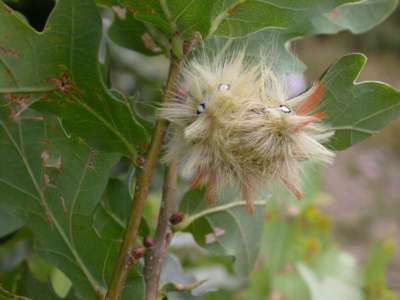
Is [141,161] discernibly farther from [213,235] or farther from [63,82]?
[213,235]

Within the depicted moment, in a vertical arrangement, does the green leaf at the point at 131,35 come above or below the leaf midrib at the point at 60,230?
above

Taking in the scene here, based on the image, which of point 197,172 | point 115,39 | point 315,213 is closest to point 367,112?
point 197,172

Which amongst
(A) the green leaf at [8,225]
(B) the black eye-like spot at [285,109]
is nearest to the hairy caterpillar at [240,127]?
(B) the black eye-like spot at [285,109]

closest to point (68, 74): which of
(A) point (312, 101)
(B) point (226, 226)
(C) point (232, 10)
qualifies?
(C) point (232, 10)

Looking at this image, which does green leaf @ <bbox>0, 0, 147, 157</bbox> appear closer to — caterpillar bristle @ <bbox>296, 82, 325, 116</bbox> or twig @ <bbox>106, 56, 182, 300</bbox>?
twig @ <bbox>106, 56, 182, 300</bbox>

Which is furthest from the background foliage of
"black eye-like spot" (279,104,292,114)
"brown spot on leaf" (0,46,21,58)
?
"black eye-like spot" (279,104,292,114)

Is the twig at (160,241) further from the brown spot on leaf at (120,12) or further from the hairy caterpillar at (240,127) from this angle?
the brown spot on leaf at (120,12)

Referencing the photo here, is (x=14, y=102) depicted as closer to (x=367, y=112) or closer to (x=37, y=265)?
(x=367, y=112)
